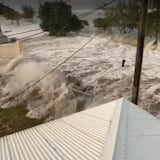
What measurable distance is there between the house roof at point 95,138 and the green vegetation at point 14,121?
6.91 meters

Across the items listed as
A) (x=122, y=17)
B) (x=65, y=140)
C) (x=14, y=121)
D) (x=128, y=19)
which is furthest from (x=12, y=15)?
(x=65, y=140)

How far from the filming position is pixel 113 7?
99.4 ft

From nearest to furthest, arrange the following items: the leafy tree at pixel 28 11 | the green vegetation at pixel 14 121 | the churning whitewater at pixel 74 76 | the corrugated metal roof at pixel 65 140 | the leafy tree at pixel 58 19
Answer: the corrugated metal roof at pixel 65 140 < the green vegetation at pixel 14 121 < the churning whitewater at pixel 74 76 < the leafy tree at pixel 58 19 < the leafy tree at pixel 28 11

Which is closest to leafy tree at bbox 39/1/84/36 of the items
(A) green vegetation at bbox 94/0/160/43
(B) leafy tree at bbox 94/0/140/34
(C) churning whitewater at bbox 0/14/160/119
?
(C) churning whitewater at bbox 0/14/160/119

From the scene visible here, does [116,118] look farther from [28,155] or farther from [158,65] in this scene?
[158,65]

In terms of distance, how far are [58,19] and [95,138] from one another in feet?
87.6

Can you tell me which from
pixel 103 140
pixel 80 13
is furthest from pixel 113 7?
pixel 103 140

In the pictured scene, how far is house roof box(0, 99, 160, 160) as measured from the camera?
216 inches

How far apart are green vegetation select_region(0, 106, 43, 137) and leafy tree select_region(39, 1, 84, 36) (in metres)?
15.5

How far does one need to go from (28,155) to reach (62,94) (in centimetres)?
1302

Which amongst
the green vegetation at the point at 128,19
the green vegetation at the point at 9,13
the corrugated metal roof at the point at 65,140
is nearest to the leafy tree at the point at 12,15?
the green vegetation at the point at 9,13

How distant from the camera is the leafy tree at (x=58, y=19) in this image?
104 ft

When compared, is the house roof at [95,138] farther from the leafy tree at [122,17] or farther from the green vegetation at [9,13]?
the green vegetation at [9,13]

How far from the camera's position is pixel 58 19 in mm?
31875
